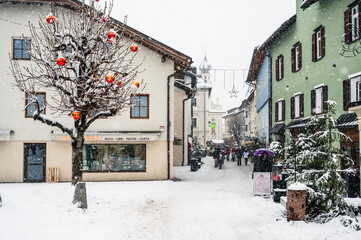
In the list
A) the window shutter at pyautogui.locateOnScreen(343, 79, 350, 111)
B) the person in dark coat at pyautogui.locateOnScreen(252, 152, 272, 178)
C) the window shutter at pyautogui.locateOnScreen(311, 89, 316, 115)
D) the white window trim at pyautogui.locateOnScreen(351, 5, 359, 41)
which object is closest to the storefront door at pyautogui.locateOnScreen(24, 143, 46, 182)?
the person in dark coat at pyautogui.locateOnScreen(252, 152, 272, 178)

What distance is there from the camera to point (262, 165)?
48.4 feet

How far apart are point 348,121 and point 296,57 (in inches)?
364

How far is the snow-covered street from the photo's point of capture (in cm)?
815

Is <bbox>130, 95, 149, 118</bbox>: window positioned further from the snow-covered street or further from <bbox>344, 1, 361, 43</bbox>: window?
<bbox>344, 1, 361, 43</bbox>: window

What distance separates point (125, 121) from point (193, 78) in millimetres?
18521

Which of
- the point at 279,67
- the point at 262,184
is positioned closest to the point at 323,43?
the point at 262,184

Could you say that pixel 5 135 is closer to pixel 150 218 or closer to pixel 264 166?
pixel 150 218

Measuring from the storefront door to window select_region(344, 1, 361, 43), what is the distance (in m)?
15.0

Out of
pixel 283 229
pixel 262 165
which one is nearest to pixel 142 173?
pixel 262 165

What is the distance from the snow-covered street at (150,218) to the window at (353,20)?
7.22 metres

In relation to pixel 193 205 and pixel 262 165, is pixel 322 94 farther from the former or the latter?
pixel 193 205

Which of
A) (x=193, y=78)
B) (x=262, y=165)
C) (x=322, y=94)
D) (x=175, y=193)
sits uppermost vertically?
(x=193, y=78)

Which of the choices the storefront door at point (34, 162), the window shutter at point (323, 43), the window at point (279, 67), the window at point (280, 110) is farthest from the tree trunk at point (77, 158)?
the window at point (279, 67)

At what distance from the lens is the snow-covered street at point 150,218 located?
26.7 ft
